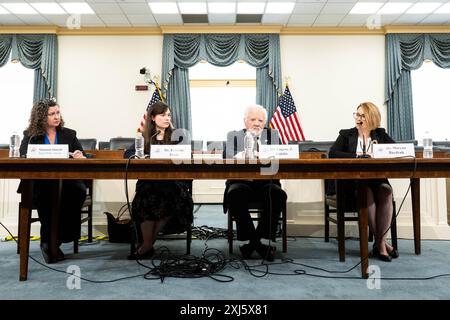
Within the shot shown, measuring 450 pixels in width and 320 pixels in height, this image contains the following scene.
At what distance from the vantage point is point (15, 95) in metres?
5.59

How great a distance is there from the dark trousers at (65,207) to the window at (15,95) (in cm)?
435

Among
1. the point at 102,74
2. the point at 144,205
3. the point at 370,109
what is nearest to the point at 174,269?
the point at 144,205

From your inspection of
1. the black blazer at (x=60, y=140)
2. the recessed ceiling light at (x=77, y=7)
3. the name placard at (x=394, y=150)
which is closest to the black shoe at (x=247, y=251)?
the name placard at (x=394, y=150)

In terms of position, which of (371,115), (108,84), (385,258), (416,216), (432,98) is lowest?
(385,258)

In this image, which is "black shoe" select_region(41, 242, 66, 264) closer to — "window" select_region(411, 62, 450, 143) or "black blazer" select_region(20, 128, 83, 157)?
"black blazer" select_region(20, 128, 83, 157)

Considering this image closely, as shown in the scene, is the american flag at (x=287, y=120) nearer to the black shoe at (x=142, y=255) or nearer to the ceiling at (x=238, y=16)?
the ceiling at (x=238, y=16)

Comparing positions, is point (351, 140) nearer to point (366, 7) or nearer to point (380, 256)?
point (380, 256)

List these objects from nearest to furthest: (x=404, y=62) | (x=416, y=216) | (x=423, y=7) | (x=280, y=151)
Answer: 1. (x=280, y=151)
2. (x=416, y=216)
3. (x=423, y=7)
4. (x=404, y=62)

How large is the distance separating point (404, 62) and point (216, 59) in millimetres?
3100

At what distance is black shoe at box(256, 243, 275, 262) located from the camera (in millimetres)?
1935

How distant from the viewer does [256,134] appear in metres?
2.20

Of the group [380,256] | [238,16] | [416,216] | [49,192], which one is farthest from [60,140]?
[238,16]

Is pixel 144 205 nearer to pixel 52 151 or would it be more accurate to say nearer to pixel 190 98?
pixel 52 151
